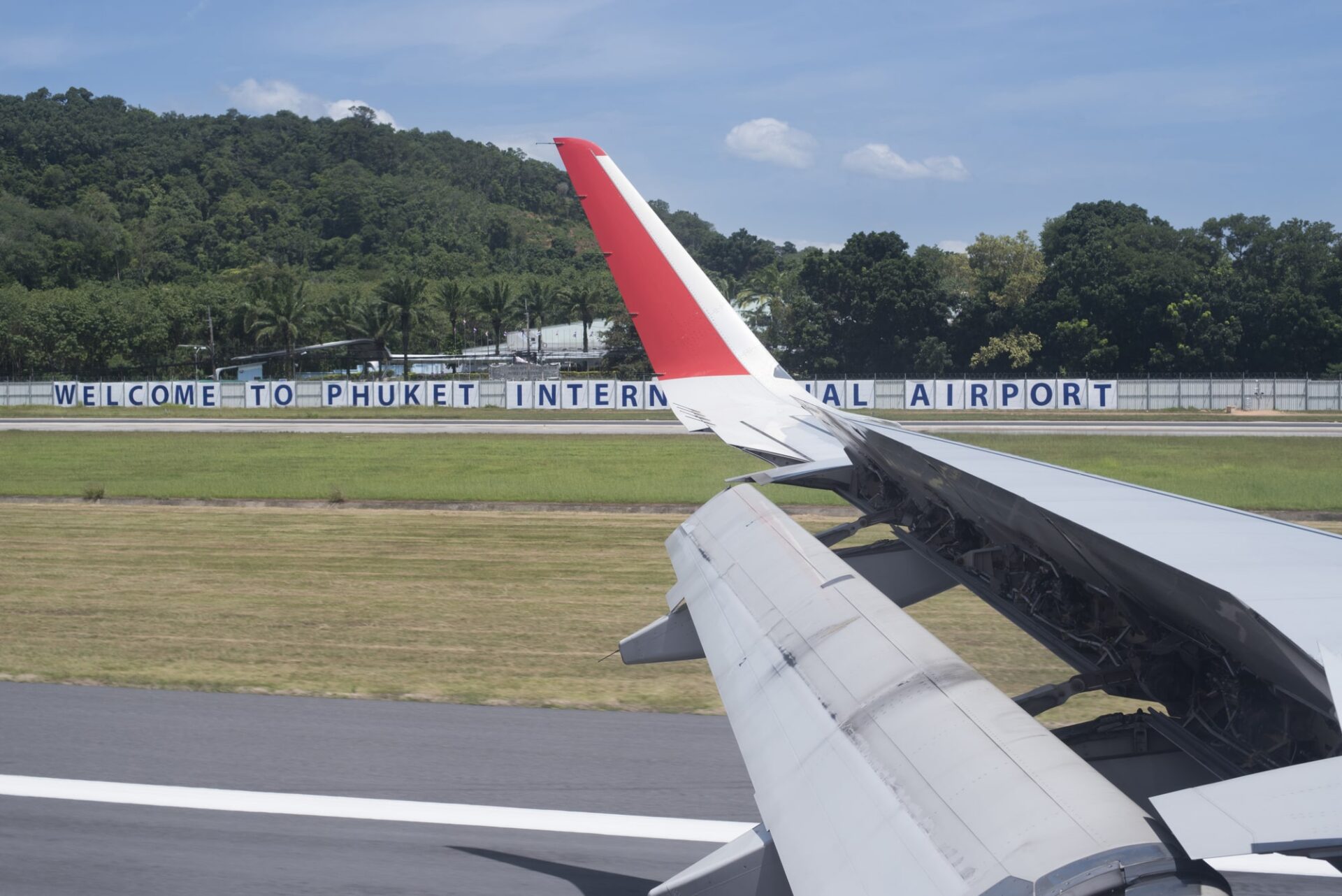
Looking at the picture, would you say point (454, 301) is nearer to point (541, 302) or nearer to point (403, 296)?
point (541, 302)

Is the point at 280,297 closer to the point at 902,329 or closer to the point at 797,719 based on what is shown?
the point at 902,329

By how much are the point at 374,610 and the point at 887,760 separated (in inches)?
421

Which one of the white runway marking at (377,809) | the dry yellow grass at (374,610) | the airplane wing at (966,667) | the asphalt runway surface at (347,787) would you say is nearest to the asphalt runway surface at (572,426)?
the dry yellow grass at (374,610)

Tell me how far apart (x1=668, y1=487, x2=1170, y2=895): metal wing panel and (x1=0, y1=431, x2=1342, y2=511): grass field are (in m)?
18.2

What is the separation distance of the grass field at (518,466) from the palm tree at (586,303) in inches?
2277

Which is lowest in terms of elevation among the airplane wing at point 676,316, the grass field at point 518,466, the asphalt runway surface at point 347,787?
the asphalt runway surface at point 347,787

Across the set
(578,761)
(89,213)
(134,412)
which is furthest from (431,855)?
(89,213)

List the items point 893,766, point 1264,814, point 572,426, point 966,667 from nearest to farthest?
point 1264,814, point 893,766, point 966,667, point 572,426

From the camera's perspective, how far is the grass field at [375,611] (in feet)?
30.0

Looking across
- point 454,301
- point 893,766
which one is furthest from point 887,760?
point 454,301

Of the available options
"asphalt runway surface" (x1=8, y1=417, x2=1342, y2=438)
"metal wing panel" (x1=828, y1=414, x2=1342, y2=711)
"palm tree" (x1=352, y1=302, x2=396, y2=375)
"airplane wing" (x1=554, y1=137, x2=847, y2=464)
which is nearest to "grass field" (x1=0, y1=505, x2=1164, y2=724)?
"airplane wing" (x1=554, y1=137, x2=847, y2=464)

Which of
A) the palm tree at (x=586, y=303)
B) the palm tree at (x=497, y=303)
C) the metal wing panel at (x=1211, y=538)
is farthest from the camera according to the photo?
the palm tree at (x=497, y=303)

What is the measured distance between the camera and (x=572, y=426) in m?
44.4

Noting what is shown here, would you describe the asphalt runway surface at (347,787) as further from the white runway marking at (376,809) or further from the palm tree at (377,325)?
the palm tree at (377,325)
